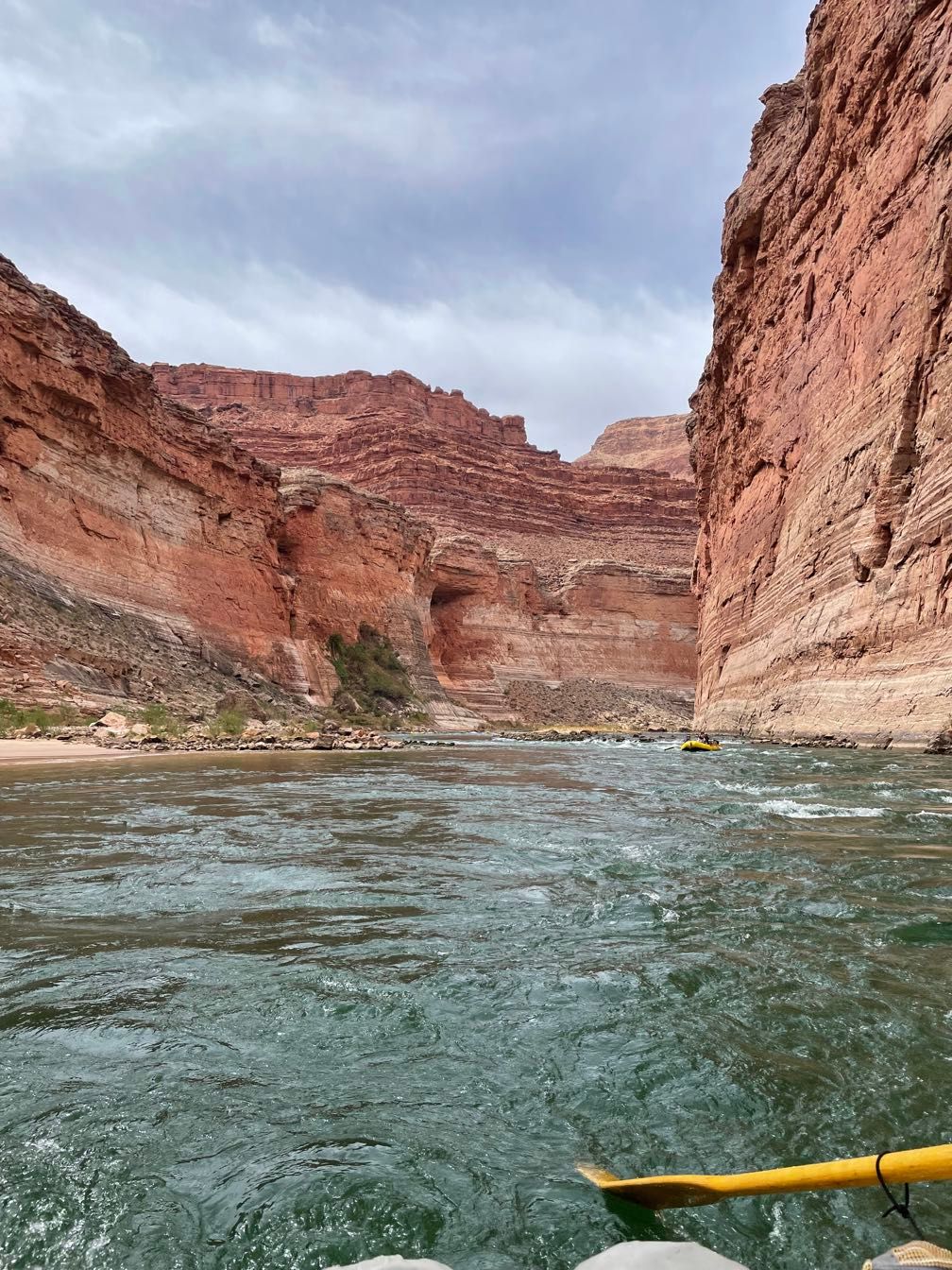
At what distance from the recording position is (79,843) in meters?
5.41

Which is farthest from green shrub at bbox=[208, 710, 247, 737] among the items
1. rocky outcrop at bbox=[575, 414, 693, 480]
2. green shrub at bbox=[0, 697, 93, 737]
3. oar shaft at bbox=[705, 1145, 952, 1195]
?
rocky outcrop at bbox=[575, 414, 693, 480]

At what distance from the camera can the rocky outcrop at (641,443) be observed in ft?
450

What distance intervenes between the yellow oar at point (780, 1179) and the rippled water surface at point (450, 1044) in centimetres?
5

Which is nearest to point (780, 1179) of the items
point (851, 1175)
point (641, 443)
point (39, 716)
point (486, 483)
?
point (851, 1175)

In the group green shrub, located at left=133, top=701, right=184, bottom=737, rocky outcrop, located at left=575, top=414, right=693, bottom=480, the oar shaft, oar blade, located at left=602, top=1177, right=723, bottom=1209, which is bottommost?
green shrub, located at left=133, top=701, right=184, bottom=737

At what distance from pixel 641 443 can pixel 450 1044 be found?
155496mm

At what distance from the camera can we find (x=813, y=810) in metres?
6.95

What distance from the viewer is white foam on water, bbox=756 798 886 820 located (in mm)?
6609

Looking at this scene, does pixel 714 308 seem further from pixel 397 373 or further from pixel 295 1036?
pixel 397 373

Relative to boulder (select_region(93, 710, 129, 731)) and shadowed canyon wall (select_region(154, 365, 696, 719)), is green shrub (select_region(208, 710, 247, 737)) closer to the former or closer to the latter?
boulder (select_region(93, 710, 129, 731))

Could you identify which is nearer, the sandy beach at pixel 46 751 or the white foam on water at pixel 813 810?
the white foam on water at pixel 813 810

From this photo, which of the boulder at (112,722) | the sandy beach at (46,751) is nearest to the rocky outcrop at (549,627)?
the boulder at (112,722)

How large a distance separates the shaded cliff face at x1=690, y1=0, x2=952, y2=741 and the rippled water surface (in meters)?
9.85

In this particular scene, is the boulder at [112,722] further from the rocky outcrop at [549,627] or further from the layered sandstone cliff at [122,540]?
the rocky outcrop at [549,627]
